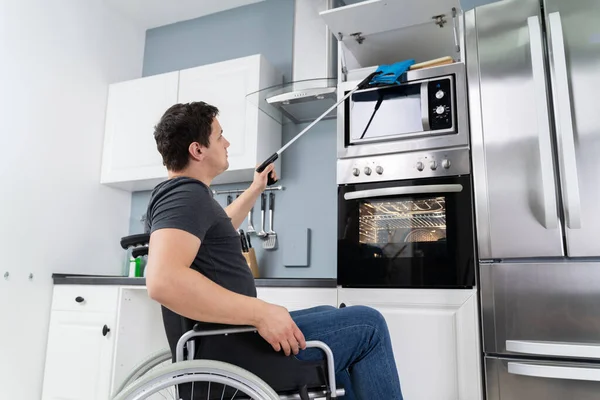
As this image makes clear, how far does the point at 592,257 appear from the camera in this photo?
1547mm

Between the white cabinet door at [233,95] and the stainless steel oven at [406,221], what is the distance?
30.4 inches

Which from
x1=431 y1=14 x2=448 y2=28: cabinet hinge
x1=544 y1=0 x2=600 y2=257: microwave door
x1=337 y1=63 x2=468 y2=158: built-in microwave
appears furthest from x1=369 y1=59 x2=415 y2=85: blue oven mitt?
x1=544 y1=0 x2=600 y2=257: microwave door

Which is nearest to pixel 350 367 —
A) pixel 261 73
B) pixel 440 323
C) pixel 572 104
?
pixel 440 323

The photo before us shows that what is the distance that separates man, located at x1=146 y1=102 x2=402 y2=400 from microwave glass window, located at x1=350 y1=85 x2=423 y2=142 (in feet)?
2.73

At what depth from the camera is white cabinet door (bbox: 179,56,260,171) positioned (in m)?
2.60

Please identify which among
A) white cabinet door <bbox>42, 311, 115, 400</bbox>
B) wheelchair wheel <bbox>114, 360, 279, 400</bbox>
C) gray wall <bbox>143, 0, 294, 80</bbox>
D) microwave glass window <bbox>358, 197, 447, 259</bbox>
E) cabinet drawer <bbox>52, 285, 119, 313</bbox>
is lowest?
white cabinet door <bbox>42, 311, 115, 400</bbox>

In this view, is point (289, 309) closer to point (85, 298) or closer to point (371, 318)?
point (371, 318)

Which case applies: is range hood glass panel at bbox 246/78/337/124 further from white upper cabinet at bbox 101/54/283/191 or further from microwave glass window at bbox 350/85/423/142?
microwave glass window at bbox 350/85/423/142

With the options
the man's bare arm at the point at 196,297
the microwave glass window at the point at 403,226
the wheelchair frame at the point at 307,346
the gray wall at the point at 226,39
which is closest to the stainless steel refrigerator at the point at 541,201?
the microwave glass window at the point at 403,226

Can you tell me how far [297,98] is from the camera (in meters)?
2.42

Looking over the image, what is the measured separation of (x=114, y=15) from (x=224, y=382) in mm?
2896

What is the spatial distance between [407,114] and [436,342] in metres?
0.87

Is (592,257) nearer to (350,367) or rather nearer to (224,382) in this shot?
(350,367)

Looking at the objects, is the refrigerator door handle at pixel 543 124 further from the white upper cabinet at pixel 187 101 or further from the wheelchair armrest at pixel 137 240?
the white upper cabinet at pixel 187 101
